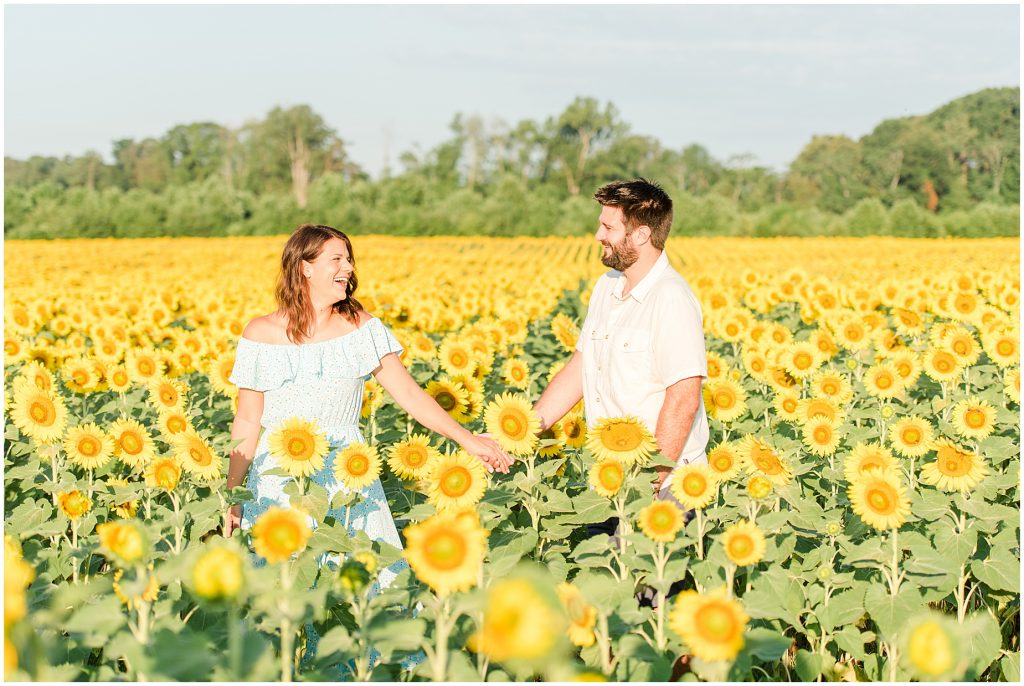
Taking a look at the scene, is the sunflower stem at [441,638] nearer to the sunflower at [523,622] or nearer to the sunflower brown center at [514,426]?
the sunflower at [523,622]

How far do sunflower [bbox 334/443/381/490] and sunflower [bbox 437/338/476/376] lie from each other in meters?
2.24

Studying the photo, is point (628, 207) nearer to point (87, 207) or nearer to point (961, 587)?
point (961, 587)

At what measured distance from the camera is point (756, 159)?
77188 mm

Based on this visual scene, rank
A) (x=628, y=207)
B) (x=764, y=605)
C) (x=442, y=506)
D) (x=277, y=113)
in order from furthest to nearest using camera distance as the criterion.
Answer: (x=277, y=113)
(x=628, y=207)
(x=442, y=506)
(x=764, y=605)

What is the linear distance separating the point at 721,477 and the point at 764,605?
60 centimetres

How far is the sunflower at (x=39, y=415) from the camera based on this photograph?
3584 millimetres

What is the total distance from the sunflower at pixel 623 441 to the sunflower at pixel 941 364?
310 centimetres

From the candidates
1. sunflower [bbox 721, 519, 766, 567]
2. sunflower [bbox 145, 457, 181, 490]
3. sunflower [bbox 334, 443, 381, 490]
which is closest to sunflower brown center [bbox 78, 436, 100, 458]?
sunflower [bbox 145, 457, 181, 490]

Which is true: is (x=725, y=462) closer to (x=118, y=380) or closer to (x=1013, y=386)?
(x=1013, y=386)

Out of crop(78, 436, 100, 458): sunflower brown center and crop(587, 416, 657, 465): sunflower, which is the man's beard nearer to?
crop(587, 416, 657, 465): sunflower

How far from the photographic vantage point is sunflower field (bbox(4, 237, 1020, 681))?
1.88m

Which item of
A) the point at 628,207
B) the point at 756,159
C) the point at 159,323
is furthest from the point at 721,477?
the point at 756,159

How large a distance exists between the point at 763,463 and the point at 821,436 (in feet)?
3.54

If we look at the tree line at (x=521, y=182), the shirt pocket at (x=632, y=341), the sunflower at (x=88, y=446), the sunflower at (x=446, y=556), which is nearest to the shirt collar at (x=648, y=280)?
the shirt pocket at (x=632, y=341)
